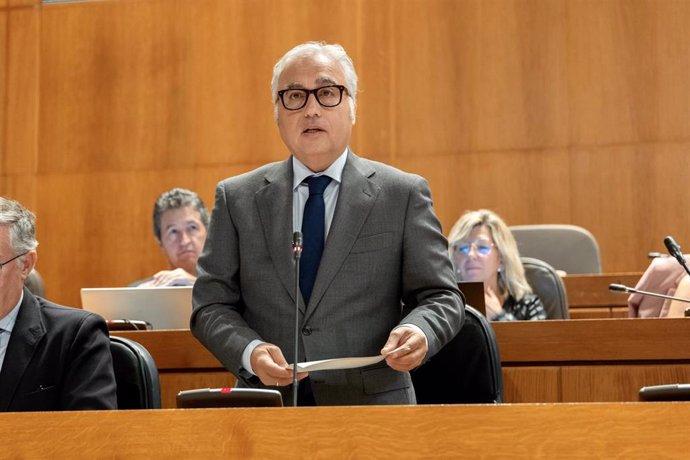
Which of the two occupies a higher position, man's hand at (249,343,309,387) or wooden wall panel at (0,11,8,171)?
wooden wall panel at (0,11,8,171)

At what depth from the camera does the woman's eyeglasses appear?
438 cm

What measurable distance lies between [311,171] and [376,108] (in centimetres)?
390

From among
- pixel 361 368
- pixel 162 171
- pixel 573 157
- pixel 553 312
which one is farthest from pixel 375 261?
pixel 162 171

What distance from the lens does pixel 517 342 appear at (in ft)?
9.84

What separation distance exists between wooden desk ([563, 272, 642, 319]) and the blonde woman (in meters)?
0.52

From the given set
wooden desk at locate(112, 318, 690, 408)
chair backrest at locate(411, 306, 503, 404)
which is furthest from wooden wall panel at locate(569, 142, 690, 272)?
chair backrest at locate(411, 306, 503, 404)

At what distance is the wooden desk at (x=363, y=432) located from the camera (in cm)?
133

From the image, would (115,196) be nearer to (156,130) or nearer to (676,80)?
(156,130)

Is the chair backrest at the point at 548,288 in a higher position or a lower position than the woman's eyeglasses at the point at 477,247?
lower

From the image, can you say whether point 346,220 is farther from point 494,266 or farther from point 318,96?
point 494,266

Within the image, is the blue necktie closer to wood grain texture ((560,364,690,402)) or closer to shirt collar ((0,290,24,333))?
shirt collar ((0,290,24,333))

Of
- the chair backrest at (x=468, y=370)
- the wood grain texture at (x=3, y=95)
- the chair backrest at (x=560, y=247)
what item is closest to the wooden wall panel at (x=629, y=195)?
the chair backrest at (x=560, y=247)

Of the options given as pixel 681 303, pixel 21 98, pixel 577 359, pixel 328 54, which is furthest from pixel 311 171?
pixel 21 98

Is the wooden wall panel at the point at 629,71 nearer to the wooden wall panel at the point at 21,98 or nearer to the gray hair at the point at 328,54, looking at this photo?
the wooden wall panel at the point at 21,98
